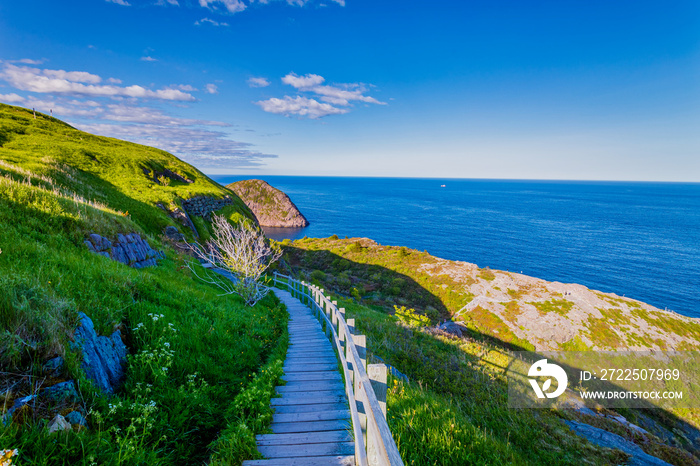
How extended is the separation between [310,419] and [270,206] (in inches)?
4923

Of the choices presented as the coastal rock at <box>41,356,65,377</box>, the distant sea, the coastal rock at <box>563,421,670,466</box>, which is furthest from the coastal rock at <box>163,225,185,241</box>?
the distant sea

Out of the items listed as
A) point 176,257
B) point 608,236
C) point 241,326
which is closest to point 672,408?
point 241,326

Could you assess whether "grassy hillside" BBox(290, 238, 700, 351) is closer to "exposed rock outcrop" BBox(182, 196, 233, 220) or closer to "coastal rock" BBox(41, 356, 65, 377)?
"exposed rock outcrop" BBox(182, 196, 233, 220)

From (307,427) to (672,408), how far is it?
23059 mm

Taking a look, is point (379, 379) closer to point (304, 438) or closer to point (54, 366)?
point (304, 438)

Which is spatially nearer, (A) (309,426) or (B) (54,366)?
(B) (54,366)

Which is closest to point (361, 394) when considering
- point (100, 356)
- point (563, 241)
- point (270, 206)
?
point (100, 356)

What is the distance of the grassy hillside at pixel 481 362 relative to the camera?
446 cm

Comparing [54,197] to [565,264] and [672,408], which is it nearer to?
[672,408]

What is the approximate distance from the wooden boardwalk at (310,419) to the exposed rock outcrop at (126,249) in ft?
Result: 27.6

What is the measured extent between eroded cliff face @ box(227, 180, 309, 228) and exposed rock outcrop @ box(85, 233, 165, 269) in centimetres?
10131

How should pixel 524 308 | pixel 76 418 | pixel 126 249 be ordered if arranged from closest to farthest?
pixel 76 418, pixel 126 249, pixel 524 308

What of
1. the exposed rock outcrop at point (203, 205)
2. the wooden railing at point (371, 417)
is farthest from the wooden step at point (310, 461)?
the exposed rock outcrop at point (203, 205)

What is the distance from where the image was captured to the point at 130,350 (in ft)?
18.0
